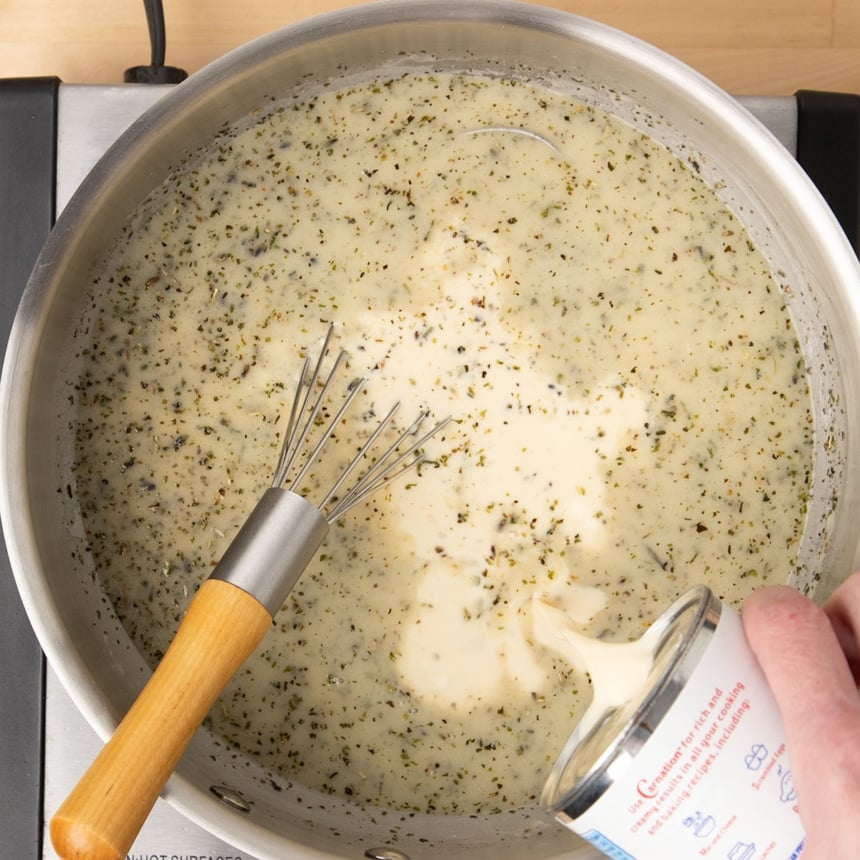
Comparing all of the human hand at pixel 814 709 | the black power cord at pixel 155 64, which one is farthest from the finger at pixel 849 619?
the black power cord at pixel 155 64

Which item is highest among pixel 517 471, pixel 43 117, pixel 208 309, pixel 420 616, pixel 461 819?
pixel 43 117

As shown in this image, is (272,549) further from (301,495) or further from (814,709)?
(814,709)

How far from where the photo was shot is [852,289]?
0.62m

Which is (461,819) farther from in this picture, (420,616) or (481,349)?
(481,349)

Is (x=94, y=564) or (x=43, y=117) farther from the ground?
(x=43, y=117)

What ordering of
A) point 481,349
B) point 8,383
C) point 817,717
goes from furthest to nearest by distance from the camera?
point 481,349 → point 8,383 → point 817,717

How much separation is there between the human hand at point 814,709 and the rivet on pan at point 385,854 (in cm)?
34

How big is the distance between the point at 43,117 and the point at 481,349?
385 mm

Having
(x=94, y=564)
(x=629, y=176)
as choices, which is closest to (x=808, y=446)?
(x=629, y=176)

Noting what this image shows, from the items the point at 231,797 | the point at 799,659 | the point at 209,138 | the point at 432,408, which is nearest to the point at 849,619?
the point at 799,659

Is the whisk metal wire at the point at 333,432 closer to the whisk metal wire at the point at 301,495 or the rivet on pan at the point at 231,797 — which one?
the whisk metal wire at the point at 301,495

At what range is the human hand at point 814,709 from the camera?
42 centimetres

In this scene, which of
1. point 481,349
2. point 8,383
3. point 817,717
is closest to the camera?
point 817,717

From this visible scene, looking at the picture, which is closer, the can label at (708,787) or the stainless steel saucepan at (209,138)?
the can label at (708,787)
